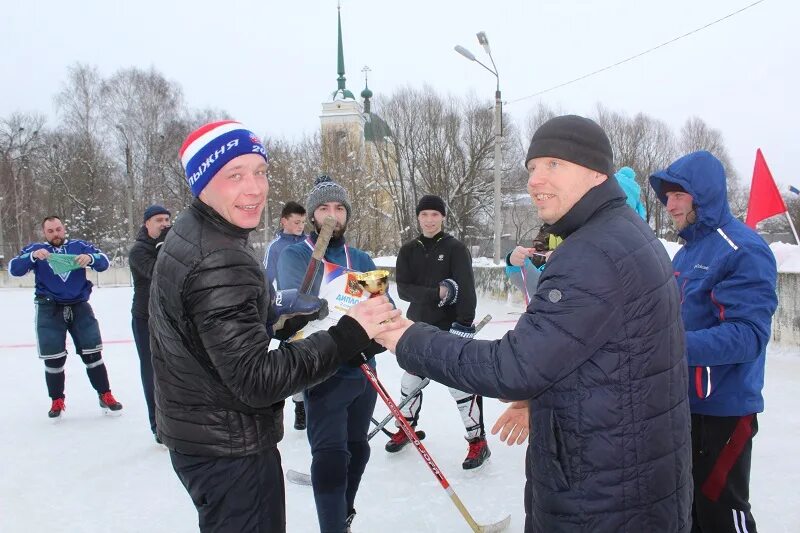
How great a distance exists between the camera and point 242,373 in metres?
1.47

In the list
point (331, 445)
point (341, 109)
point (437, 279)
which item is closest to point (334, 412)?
point (331, 445)

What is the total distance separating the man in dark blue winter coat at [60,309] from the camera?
195 inches

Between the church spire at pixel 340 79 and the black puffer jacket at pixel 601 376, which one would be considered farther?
the church spire at pixel 340 79

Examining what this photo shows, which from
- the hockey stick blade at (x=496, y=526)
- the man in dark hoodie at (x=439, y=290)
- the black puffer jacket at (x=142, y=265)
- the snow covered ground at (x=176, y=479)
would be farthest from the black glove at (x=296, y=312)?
the black puffer jacket at (x=142, y=265)

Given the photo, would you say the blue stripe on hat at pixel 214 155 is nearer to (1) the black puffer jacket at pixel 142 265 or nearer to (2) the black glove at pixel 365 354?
(2) the black glove at pixel 365 354

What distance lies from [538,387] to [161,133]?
38.6 m

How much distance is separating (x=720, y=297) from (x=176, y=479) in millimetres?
3568

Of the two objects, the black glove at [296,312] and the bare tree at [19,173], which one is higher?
the bare tree at [19,173]

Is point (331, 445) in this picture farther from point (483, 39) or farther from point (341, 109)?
point (341, 109)

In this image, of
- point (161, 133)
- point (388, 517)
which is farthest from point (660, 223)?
point (388, 517)

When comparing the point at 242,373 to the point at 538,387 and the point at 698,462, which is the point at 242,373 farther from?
the point at 698,462

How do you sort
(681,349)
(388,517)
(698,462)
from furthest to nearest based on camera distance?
(388,517) < (698,462) < (681,349)

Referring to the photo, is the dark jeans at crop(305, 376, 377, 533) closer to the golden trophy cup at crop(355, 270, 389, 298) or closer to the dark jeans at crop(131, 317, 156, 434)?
the golden trophy cup at crop(355, 270, 389, 298)

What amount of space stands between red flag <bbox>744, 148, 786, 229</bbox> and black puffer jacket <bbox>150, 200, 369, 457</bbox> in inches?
234
